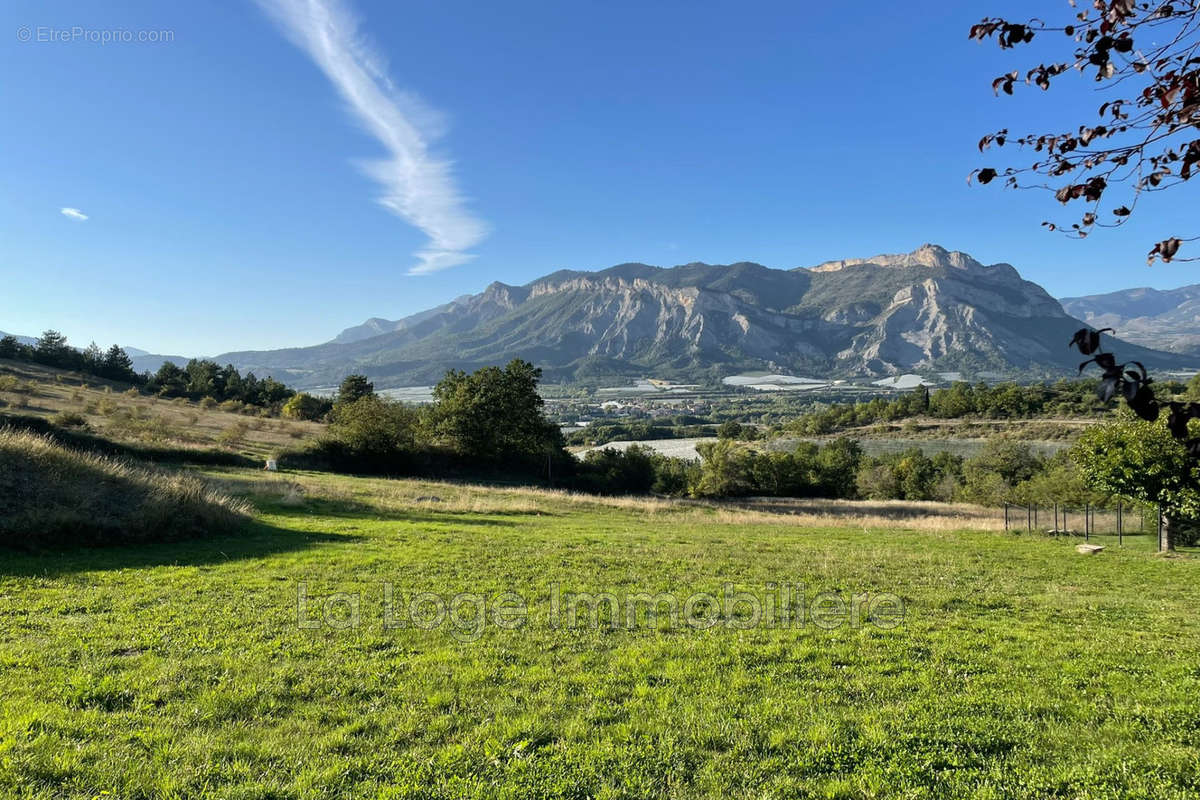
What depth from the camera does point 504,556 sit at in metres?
15.6

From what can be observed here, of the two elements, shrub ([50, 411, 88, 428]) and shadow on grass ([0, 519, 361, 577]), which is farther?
shrub ([50, 411, 88, 428])

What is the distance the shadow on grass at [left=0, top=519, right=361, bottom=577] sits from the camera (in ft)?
40.0

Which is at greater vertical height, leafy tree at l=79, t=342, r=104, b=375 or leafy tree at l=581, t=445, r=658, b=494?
leafy tree at l=79, t=342, r=104, b=375

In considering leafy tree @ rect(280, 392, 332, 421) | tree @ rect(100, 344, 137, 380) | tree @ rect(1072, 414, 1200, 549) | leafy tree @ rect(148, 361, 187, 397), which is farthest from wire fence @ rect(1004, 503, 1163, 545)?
tree @ rect(100, 344, 137, 380)

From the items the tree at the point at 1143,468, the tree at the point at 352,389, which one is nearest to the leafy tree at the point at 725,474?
the tree at the point at 1143,468

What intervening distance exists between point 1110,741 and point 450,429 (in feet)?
168

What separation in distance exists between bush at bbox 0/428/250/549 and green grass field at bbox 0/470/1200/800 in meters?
1.16

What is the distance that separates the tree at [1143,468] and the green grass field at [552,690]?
10.3 m

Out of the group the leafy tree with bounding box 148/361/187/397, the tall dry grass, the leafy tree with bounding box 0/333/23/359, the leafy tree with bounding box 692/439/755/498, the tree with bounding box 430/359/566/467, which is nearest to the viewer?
the tall dry grass

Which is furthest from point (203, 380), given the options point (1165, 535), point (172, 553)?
point (1165, 535)

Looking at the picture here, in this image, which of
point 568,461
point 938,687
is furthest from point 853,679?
point 568,461

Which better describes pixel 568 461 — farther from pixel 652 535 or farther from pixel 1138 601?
pixel 1138 601

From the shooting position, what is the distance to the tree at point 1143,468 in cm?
2138

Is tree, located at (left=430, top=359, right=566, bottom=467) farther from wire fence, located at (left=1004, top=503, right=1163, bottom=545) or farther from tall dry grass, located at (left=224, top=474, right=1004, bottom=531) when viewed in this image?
wire fence, located at (left=1004, top=503, right=1163, bottom=545)
